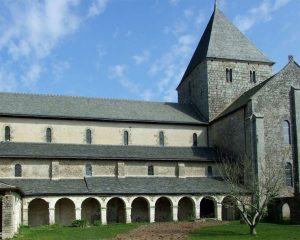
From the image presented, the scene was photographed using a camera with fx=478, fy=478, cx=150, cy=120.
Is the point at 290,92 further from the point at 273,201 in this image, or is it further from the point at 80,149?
the point at 80,149

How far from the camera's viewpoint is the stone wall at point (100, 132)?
41.1m

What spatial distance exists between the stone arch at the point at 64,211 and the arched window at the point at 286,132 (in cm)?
1861

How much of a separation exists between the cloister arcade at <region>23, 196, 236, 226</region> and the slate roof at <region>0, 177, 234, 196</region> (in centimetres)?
49

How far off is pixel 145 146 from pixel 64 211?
9.92 m

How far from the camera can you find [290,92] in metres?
41.6

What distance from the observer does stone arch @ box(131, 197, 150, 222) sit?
40562mm

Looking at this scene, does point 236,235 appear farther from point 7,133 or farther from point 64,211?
point 7,133

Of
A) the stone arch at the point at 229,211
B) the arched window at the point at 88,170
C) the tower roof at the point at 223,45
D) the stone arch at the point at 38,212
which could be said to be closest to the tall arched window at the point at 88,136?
the arched window at the point at 88,170

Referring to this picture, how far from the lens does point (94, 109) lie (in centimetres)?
4478

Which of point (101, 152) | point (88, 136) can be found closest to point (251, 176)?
point (101, 152)

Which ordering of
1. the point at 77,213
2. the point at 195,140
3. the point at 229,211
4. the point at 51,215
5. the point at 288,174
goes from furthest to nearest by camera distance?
1. the point at 195,140
2. the point at 229,211
3. the point at 288,174
4. the point at 77,213
5. the point at 51,215

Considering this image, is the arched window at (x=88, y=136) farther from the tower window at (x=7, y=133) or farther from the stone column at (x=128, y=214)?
the stone column at (x=128, y=214)

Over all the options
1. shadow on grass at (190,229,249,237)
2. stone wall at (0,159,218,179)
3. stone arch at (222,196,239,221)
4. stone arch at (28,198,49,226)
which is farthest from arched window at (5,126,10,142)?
shadow on grass at (190,229,249,237)

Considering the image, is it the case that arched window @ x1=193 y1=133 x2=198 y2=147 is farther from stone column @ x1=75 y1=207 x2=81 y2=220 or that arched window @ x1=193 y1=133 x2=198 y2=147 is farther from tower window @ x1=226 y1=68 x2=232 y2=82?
stone column @ x1=75 y1=207 x2=81 y2=220
